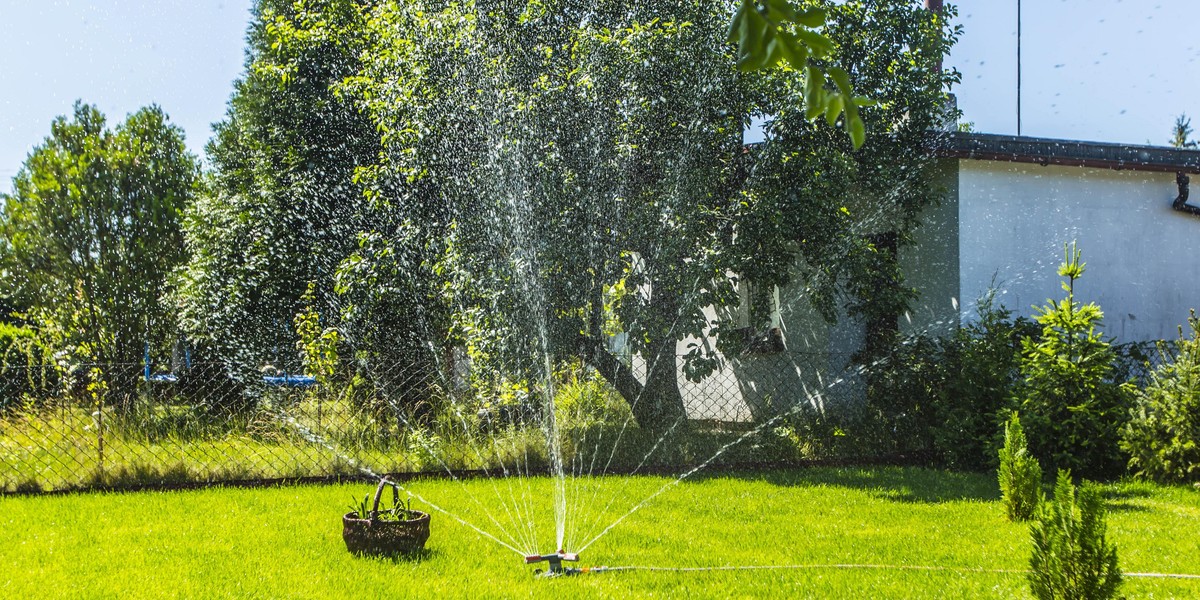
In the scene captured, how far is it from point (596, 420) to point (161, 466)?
4292 millimetres

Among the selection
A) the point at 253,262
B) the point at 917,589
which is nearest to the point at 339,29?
the point at 253,262

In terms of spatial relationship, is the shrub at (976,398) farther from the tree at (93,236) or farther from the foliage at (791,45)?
the tree at (93,236)

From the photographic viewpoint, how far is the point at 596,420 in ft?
32.8

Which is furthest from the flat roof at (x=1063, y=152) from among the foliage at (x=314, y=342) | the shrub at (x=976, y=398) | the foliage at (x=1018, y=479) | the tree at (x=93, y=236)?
the tree at (x=93, y=236)

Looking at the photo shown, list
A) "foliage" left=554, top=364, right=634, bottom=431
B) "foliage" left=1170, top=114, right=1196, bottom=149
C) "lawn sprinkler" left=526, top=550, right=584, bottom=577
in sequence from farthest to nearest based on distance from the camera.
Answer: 1. "foliage" left=1170, top=114, right=1196, bottom=149
2. "foliage" left=554, top=364, right=634, bottom=431
3. "lawn sprinkler" left=526, top=550, right=584, bottom=577

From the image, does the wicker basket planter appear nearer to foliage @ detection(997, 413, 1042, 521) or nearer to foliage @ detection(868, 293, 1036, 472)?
foliage @ detection(997, 413, 1042, 521)

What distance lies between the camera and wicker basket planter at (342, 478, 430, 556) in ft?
16.9

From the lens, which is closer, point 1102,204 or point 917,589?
point 917,589

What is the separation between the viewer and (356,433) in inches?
347

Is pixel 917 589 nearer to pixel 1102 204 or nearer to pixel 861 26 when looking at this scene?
pixel 861 26

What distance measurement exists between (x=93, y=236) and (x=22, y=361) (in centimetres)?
288

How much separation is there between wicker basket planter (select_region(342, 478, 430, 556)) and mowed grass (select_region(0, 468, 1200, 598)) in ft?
0.29

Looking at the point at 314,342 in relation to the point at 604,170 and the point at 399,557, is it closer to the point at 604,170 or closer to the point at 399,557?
the point at 604,170

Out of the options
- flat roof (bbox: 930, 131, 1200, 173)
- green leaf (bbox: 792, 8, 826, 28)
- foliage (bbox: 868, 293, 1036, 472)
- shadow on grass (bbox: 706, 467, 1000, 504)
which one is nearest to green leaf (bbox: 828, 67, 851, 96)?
green leaf (bbox: 792, 8, 826, 28)
